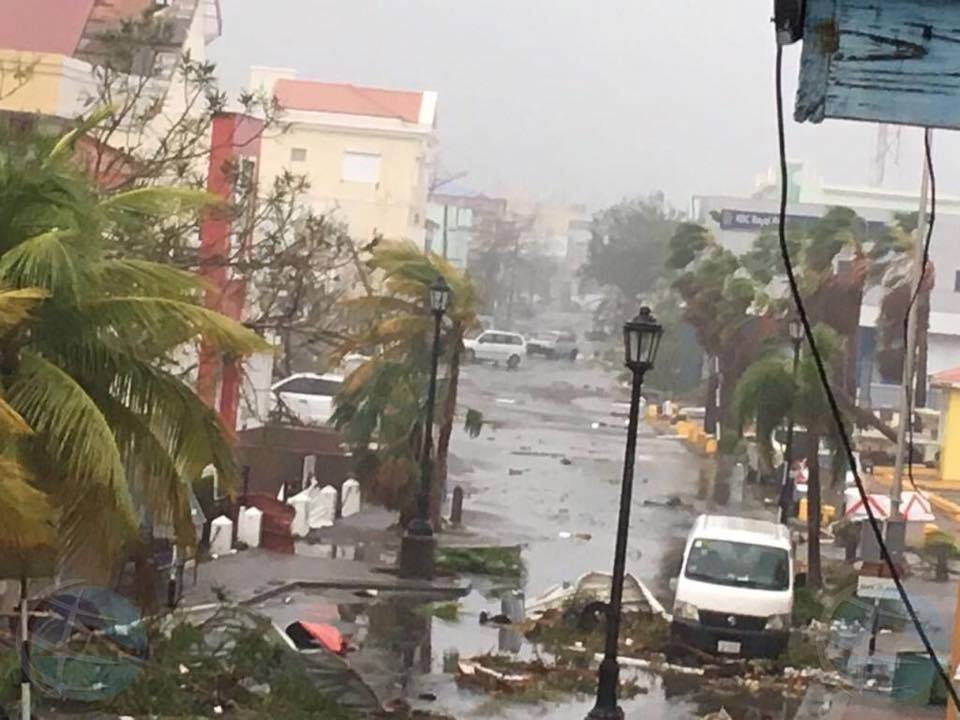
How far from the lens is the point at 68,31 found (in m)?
9.30

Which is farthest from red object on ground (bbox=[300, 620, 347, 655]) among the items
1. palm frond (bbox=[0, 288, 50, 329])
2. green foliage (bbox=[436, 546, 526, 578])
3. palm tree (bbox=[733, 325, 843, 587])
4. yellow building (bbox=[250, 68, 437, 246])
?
palm frond (bbox=[0, 288, 50, 329])

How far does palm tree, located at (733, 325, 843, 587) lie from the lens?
10.0 meters

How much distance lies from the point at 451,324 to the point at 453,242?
1.22 metres

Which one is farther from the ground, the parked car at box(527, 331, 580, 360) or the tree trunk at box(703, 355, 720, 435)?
the parked car at box(527, 331, 580, 360)

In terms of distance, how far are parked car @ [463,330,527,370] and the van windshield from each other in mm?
2732

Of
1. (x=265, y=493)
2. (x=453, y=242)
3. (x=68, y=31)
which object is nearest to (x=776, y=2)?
(x=68, y=31)

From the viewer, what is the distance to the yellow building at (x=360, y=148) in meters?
10.4

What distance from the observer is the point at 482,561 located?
10.2 meters

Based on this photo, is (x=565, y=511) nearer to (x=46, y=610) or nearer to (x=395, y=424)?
(x=395, y=424)

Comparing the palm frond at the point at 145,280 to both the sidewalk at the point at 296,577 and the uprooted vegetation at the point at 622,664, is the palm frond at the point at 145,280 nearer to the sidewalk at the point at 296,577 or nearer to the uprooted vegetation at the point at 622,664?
the uprooted vegetation at the point at 622,664

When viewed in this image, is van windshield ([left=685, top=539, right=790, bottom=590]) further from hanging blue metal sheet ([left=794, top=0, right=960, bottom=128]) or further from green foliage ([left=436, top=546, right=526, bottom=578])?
hanging blue metal sheet ([left=794, top=0, right=960, bottom=128])

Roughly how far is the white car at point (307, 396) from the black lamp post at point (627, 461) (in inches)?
181

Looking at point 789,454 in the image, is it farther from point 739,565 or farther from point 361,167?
point 361,167

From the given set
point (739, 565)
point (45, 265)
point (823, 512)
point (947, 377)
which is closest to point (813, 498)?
point (823, 512)
